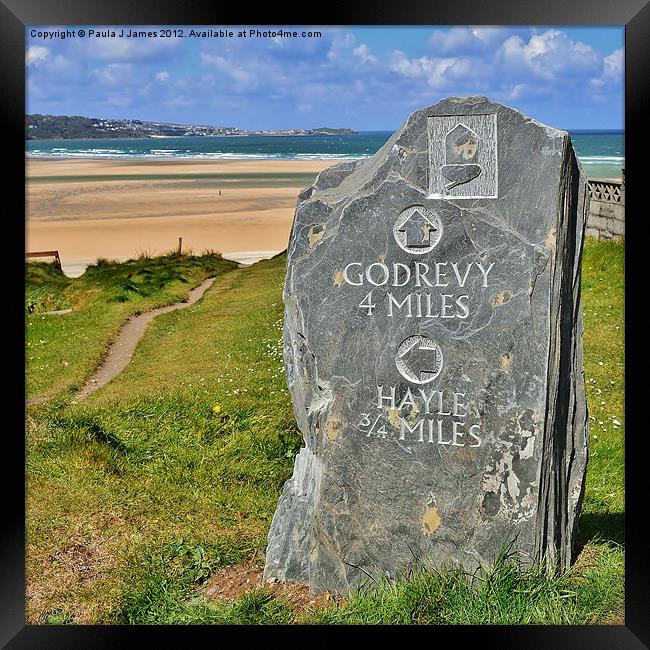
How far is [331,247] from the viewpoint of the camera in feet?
18.6

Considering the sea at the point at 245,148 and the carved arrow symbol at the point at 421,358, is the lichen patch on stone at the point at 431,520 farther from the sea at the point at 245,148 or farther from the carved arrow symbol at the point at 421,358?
the sea at the point at 245,148

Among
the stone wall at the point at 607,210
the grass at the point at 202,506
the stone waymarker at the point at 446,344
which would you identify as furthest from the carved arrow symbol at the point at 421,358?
the stone wall at the point at 607,210

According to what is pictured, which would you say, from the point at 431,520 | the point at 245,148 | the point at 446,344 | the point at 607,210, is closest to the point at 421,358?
the point at 446,344

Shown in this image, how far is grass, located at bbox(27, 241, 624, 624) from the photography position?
550 centimetres

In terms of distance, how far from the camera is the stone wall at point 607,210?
19.8 meters

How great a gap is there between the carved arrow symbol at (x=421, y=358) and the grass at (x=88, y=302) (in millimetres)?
7834

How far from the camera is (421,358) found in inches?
218

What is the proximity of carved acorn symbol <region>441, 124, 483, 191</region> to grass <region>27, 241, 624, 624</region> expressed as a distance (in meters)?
2.47

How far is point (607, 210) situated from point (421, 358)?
1623 centimetres

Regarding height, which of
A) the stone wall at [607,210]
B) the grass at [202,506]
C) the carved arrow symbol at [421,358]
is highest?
the stone wall at [607,210]

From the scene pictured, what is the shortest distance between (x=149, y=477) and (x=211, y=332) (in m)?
6.44
